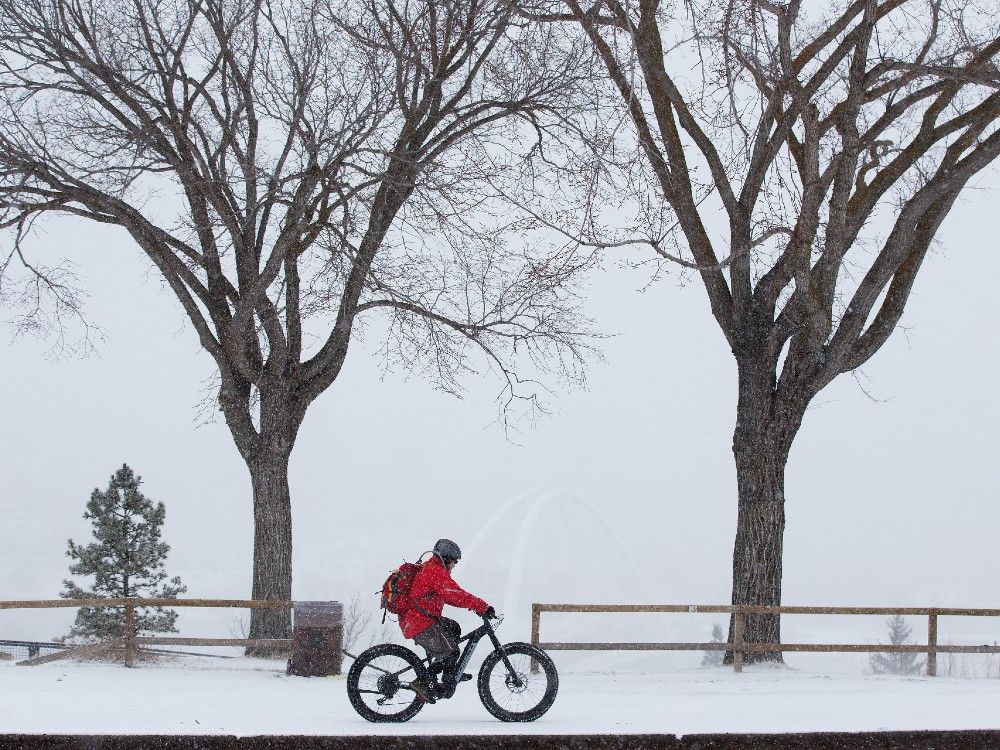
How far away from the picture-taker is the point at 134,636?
52.5ft

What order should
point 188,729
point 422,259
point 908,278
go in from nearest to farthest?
point 188,729 → point 908,278 → point 422,259

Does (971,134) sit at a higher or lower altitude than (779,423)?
higher

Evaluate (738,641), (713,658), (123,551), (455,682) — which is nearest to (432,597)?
(455,682)

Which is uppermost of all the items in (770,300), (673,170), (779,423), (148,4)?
(148,4)

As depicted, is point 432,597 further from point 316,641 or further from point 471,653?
point 316,641

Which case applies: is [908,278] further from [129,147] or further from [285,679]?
[129,147]

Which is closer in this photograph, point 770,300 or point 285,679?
point 285,679

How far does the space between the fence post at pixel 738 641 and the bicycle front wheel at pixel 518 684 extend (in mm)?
6510

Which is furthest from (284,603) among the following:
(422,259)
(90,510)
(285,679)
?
(90,510)

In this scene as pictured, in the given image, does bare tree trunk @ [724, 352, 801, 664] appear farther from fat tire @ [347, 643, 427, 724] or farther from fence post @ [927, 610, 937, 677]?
fat tire @ [347, 643, 427, 724]

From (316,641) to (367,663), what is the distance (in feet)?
17.9

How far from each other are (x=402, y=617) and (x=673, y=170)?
29.4 feet

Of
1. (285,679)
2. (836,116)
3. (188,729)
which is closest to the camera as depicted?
(188,729)

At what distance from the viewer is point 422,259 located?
18609 mm
